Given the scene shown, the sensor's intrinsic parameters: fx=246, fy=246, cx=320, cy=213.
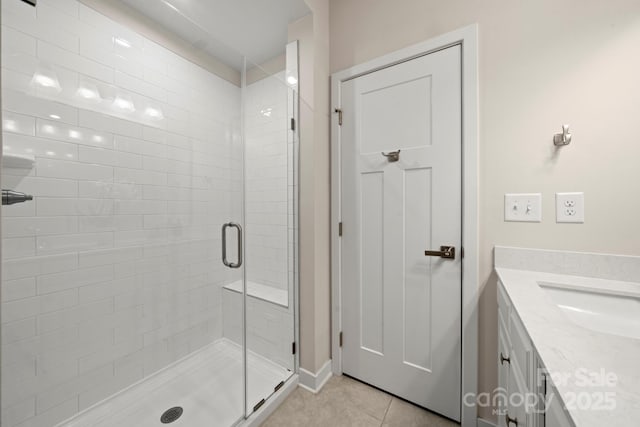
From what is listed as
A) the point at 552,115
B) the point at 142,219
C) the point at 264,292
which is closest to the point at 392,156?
the point at 552,115

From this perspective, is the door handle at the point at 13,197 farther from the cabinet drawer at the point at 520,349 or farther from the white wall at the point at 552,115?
the white wall at the point at 552,115

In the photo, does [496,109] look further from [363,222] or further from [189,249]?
[189,249]

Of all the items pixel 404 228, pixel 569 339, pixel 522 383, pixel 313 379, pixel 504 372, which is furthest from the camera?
pixel 313 379

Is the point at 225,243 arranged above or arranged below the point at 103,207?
below

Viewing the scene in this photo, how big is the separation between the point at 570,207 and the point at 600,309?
1.46ft

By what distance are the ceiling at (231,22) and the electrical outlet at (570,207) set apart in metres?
1.82

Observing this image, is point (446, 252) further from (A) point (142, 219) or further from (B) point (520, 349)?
(A) point (142, 219)

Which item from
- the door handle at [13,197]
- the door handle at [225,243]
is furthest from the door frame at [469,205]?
the door handle at [13,197]

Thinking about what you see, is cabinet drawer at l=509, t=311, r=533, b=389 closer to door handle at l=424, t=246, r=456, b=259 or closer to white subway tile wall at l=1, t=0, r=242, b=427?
door handle at l=424, t=246, r=456, b=259

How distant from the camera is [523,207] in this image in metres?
1.23

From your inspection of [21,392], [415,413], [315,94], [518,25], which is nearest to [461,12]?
[518,25]

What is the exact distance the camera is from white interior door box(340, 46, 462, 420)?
139 cm

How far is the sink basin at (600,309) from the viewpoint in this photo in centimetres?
87

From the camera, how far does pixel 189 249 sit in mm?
1499
